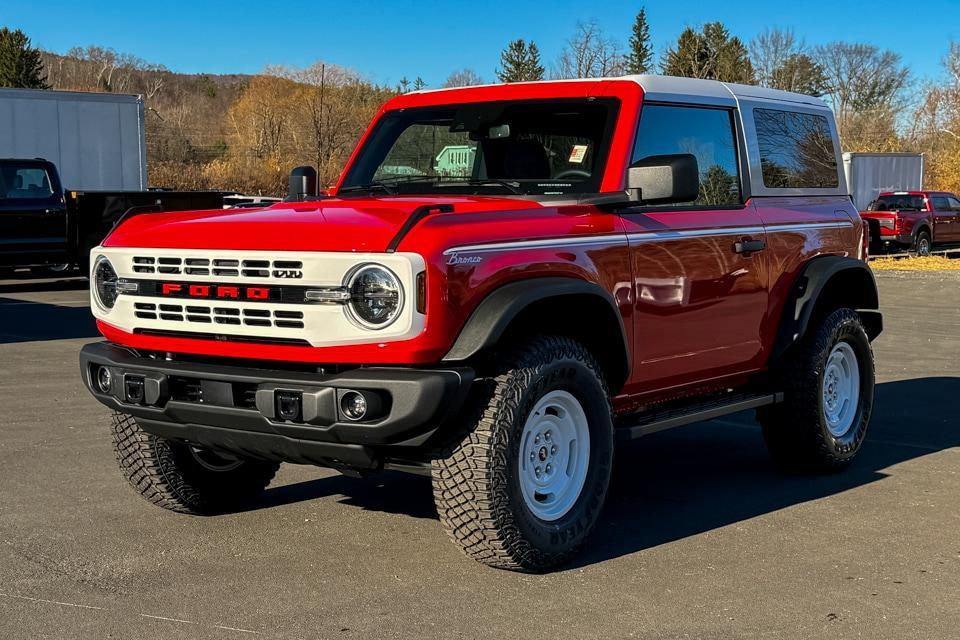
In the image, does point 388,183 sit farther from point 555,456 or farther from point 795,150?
point 795,150

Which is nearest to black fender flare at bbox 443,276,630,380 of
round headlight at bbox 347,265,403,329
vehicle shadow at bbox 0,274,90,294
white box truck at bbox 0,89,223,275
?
round headlight at bbox 347,265,403,329

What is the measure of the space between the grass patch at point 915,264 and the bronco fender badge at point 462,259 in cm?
2342

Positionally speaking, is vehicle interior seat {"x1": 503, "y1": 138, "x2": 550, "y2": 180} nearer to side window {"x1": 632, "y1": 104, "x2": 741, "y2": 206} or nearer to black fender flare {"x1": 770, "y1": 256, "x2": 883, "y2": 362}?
side window {"x1": 632, "y1": 104, "x2": 741, "y2": 206}

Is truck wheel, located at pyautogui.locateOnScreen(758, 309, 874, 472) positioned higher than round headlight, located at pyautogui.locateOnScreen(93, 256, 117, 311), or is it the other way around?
round headlight, located at pyautogui.locateOnScreen(93, 256, 117, 311)

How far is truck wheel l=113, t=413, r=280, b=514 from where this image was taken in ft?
18.8

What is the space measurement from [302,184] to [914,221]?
2737 centimetres

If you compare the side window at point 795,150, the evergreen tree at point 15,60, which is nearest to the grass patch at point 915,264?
the side window at point 795,150

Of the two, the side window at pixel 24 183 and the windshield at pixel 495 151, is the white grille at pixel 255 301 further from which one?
the side window at pixel 24 183

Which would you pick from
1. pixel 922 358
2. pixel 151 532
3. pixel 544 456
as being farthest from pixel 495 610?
pixel 922 358

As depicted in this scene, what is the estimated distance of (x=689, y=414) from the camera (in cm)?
596

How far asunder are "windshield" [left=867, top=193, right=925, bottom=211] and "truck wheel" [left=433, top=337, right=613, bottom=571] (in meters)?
28.4

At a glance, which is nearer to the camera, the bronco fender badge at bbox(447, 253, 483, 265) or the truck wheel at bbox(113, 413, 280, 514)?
the bronco fender badge at bbox(447, 253, 483, 265)

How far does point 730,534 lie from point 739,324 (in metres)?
1.20

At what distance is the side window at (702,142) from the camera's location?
603 centimetres
